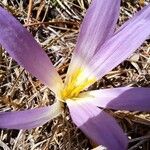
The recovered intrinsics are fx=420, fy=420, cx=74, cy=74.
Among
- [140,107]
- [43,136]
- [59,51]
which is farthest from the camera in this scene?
[59,51]

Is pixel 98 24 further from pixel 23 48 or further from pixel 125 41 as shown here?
pixel 23 48

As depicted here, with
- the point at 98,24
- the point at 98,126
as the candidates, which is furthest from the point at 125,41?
the point at 98,126

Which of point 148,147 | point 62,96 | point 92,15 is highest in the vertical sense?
point 92,15

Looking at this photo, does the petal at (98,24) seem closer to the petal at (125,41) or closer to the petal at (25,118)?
the petal at (125,41)

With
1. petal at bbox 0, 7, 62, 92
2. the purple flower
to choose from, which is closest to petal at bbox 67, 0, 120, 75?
the purple flower

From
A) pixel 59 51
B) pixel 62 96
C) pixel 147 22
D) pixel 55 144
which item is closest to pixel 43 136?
pixel 55 144

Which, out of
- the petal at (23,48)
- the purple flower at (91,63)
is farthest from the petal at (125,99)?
the petal at (23,48)

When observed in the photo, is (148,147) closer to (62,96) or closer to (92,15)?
(62,96)
